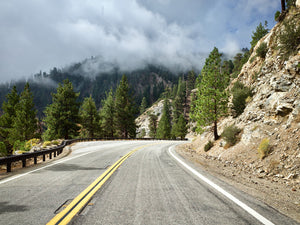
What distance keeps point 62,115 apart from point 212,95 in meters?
26.5

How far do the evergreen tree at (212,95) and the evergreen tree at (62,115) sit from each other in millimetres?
24171

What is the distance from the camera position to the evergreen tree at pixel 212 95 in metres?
15.4

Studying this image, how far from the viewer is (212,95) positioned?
1548cm

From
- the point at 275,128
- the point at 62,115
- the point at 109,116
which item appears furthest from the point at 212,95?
the point at 109,116

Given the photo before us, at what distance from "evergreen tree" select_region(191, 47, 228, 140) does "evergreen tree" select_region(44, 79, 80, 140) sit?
24171 mm

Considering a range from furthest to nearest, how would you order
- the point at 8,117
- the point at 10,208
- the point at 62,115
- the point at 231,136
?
the point at 62,115 < the point at 8,117 < the point at 231,136 < the point at 10,208

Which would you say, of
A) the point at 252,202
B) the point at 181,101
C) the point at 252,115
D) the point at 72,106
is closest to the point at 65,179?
the point at 252,202

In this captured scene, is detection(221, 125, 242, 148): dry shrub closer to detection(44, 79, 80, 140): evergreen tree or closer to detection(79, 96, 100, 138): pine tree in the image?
detection(44, 79, 80, 140): evergreen tree

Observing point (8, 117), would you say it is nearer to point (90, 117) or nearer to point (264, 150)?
point (90, 117)

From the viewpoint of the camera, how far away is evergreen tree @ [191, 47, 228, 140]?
15375mm

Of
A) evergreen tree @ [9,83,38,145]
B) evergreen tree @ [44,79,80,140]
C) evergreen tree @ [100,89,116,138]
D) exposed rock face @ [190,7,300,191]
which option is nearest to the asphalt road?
exposed rock face @ [190,7,300,191]

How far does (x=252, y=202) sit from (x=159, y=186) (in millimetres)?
2228

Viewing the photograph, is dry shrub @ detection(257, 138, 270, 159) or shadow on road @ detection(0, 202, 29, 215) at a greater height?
dry shrub @ detection(257, 138, 270, 159)

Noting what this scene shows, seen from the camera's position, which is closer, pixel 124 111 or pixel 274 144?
pixel 274 144
